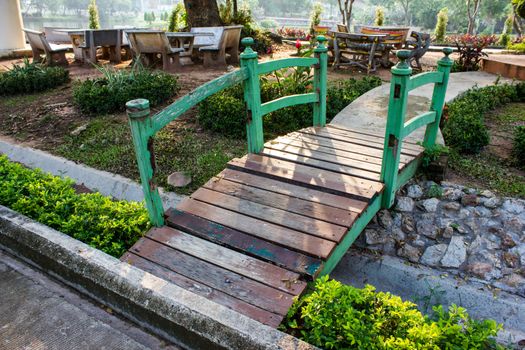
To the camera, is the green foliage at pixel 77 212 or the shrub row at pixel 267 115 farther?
the shrub row at pixel 267 115

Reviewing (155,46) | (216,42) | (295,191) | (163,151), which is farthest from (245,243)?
(216,42)

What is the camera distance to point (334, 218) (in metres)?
3.04

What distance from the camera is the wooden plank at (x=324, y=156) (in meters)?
3.79

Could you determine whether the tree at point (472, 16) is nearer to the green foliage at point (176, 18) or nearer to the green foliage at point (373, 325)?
the green foliage at point (176, 18)

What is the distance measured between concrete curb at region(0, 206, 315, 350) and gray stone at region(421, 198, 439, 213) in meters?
2.52

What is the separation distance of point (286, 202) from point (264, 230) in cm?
41

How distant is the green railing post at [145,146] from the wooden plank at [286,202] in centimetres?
65

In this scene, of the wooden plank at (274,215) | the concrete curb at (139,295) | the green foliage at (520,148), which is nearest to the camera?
the concrete curb at (139,295)

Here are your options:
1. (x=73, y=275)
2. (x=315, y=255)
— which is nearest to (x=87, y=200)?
(x=73, y=275)

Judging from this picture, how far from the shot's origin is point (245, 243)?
287 cm

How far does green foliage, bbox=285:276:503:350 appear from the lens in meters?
1.96

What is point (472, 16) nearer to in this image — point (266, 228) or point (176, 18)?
point (176, 18)

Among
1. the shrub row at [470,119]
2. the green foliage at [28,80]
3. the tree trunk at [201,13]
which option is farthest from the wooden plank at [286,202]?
the tree trunk at [201,13]

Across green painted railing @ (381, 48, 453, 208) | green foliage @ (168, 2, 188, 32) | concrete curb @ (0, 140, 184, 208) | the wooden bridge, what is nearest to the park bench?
green foliage @ (168, 2, 188, 32)
